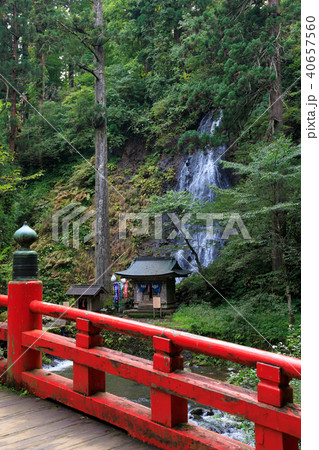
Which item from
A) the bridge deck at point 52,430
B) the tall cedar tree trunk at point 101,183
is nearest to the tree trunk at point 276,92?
the tall cedar tree trunk at point 101,183

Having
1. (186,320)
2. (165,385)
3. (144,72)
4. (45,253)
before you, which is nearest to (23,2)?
(144,72)

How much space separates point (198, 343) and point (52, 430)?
3.73ft

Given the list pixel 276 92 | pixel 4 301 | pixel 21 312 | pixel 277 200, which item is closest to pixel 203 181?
pixel 276 92

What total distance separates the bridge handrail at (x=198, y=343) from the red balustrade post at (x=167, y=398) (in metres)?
0.05

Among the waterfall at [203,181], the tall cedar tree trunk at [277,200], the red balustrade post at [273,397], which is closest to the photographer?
the red balustrade post at [273,397]

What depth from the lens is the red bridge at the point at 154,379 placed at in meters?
1.73

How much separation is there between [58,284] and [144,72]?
1431 cm

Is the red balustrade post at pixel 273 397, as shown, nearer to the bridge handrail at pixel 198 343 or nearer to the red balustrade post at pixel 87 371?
the bridge handrail at pixel 198 343

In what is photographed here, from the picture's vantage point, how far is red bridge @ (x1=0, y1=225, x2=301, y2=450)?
1.73m

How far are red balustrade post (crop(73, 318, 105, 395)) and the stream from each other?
8.10ft

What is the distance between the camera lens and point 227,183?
53.0 feet

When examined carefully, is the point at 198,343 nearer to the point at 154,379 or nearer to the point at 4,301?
the point at 154,379

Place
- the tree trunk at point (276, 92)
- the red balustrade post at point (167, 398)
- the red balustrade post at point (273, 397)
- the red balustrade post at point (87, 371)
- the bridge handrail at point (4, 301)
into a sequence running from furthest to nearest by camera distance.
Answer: the tree trunk at point (276, 92)
the bridge handrail at point (4, 301)
the red balustrade post at point (87, 371)
the red balustrade post at point (167, 398)
the red balustrade post at point (273, 397)
